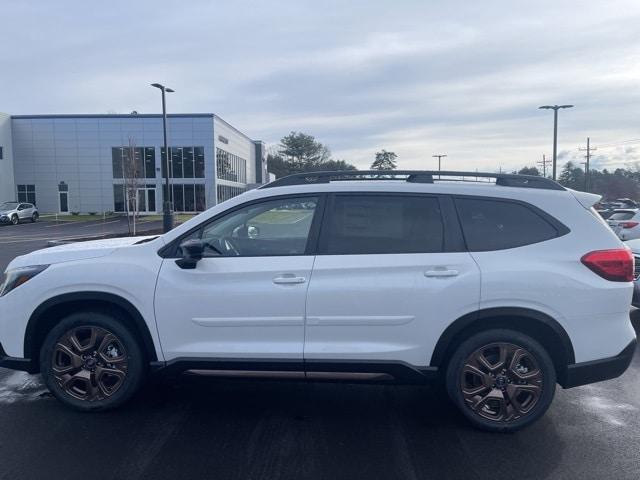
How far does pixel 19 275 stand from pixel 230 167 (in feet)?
190

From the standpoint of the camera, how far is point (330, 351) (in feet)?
13.6

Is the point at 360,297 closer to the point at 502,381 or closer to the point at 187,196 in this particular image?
the point at 502,381

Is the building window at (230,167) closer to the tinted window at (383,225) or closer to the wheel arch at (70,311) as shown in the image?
the wheel arch at (70,311)

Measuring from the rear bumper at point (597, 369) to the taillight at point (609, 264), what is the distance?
0.55 meters

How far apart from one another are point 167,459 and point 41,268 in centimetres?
184

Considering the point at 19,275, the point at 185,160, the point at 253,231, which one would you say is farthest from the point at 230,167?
the point at 253,231

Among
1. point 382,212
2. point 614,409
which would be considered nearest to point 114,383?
point 382,212

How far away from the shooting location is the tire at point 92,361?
4391mm

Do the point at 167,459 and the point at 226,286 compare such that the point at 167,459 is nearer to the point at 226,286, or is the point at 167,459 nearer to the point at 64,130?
the point at 226,286

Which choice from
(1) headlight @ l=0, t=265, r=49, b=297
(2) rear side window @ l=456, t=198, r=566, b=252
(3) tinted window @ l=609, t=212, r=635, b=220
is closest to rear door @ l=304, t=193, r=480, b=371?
(2) rear side window @ l=456, t=198, r=566, b=252

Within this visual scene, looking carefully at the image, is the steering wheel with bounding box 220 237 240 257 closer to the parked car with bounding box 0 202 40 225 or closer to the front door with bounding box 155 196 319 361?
the front door with bounding box 155 196 319 361

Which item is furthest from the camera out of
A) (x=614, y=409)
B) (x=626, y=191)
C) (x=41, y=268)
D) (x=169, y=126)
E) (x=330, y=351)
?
(x=626, y=191)

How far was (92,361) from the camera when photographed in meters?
4.46

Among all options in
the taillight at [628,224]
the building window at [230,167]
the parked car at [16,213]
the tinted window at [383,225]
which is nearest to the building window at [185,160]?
the building window at [230,167]
